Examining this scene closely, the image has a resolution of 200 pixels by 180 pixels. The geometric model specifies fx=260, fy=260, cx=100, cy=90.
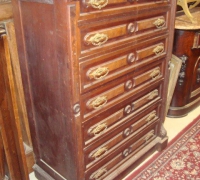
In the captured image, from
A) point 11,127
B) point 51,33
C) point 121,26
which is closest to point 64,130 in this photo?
point 11,127

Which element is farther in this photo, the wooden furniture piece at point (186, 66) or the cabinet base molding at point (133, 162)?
the wooden furniture piece at point (186, 66)

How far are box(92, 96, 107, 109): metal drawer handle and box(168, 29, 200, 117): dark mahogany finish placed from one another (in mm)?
1171

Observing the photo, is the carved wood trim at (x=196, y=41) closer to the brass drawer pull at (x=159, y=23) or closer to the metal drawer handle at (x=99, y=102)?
the brass drawer pull at (x=159, y=23)

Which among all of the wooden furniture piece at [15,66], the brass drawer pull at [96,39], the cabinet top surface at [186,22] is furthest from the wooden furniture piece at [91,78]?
the cabinet top surface at [186,22]

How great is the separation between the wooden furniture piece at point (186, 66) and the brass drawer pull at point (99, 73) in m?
1.12

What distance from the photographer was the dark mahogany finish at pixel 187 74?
2.29 meters

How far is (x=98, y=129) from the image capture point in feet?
4.91

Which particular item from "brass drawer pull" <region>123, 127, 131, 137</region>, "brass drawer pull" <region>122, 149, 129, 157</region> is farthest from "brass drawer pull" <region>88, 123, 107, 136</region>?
"brass drawer pull" <region>122, 149, 129, 157</region>

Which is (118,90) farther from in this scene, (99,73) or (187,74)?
(187,74)

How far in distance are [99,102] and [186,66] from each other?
4.23 ft

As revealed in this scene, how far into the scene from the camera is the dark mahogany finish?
2.29m

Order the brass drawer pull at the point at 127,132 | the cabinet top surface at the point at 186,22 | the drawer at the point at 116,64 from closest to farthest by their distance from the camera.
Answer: the drawer at the point at 116,64 → the brass drawer pull at the point at 127,132 → the cabinet top surface at the point at 186,22

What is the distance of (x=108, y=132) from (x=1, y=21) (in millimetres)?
900

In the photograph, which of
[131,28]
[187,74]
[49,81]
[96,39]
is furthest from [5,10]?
[187,74]
